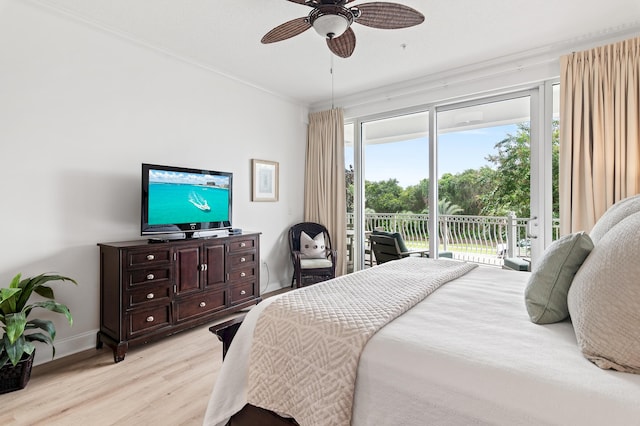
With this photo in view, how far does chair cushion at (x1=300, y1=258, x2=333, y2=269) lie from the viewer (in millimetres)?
4141

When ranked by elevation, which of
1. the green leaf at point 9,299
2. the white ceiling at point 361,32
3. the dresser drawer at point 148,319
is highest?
the white ceiling at point 361,32

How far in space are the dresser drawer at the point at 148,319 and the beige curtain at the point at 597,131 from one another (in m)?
3.79

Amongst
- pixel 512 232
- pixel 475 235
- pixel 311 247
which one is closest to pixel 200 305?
pixel 311 247

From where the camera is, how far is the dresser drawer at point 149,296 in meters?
2.63

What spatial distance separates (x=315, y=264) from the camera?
416 centimetres

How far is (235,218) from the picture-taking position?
4.08 meters

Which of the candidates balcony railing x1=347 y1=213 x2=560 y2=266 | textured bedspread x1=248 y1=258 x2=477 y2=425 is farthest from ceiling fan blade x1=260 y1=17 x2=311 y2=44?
balcony railing x1=347 y1=213 x2=560 y2=266

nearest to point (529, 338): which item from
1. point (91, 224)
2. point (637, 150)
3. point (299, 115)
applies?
point (637, 150)

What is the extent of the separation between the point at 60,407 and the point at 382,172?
4.08 metres

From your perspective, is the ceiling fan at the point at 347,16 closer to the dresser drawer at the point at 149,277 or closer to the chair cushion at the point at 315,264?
the dresser drawer at the point at 149,277

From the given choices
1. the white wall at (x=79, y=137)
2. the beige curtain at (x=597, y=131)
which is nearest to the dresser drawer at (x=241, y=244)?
the white wall at (x=79, y=137)

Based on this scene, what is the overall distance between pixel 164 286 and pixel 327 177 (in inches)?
108

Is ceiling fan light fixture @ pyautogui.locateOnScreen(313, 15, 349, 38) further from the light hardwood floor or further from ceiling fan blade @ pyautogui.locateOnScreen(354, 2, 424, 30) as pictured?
the light hardwood floor

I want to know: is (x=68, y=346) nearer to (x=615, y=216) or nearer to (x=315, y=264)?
(x=315, y=264)
